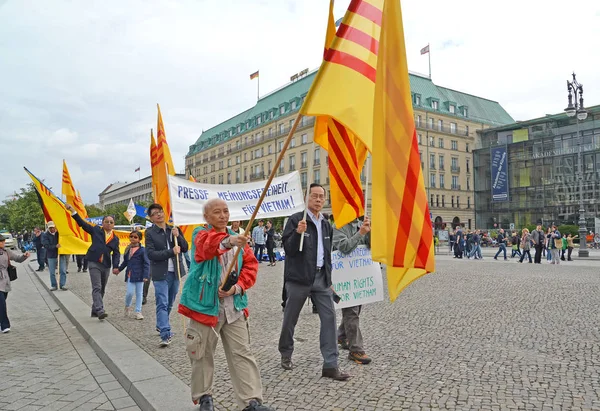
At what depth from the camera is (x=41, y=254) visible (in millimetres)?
19938

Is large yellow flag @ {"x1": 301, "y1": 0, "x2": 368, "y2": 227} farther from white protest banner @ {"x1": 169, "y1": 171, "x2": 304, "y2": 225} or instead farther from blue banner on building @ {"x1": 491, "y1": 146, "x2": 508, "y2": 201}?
blue banner on building @ {"x1": 491, "y1": 146, "x2": 508, "y2": 201}

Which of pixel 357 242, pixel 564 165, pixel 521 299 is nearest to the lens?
pixel 357 242

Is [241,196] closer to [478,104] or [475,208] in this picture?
[475,208]

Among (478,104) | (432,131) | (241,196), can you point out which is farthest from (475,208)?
(241,196)

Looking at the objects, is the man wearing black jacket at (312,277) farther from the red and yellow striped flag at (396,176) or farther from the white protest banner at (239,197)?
the white protest banner at (239,197)

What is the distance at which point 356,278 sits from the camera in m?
5.36

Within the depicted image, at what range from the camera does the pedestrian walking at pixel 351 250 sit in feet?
16.6

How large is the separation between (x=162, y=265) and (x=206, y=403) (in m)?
2.98

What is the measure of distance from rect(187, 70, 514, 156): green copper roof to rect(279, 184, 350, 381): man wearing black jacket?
62.9 metres

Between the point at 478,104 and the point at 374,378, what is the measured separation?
79273 millimetres

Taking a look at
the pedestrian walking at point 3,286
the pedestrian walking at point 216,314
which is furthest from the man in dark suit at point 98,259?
the pedestrian walking at point 216,314

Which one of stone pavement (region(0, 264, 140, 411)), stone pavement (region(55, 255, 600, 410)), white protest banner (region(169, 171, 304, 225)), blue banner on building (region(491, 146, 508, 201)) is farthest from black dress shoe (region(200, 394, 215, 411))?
blue banner on building (region(491, 146, 508, 201))

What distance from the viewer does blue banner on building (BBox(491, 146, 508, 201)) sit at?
58.3 m

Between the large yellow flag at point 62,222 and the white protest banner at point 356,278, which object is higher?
the large yellow flag at point 62,222
